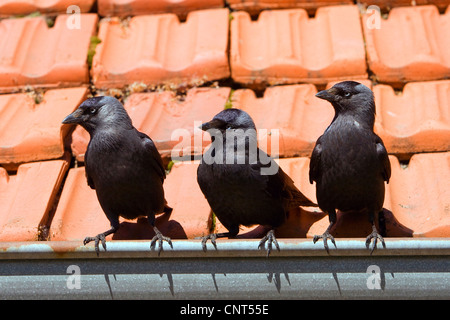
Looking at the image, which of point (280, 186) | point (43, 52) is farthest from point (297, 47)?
point (43, 52)

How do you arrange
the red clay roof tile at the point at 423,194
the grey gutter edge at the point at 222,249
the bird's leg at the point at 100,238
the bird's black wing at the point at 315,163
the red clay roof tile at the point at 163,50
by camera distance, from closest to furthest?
the grey gutter edge at the point at 222,249 → the bird's leg at the point at 100,238 → the red clay roof tile at the point at 423,194 → the bird's black wing at the point at 315,163 → the red clay roof tile at the point at 163,50

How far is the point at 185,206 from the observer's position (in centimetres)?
341

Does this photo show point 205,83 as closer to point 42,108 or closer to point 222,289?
point 42,108

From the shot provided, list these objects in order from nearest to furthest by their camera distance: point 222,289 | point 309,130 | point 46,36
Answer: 1. point 222,289
2. point 309,130
3. point 46,36

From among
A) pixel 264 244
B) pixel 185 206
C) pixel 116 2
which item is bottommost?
pixel 185 206

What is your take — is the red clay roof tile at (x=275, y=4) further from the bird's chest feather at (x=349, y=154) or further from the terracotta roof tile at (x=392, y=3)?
the bird's chest feather at (x=349, y=154)

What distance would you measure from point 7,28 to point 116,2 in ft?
2.48

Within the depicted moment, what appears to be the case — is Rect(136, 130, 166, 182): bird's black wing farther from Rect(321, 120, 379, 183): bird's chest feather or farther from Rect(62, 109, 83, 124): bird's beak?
Rect(321, 120, 379, 183): bird's chest feather

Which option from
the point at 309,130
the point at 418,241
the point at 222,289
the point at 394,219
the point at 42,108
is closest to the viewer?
the point at 418,241

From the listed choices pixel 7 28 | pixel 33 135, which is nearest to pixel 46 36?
pixel 7 28

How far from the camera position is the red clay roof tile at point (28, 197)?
10.5 feet

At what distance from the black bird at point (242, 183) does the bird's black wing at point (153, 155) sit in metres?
0.22

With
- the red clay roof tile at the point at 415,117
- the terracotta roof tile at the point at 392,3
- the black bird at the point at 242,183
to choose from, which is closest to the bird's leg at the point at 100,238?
the black bird at the point at 242,183

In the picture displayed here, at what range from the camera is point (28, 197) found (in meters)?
3.42
